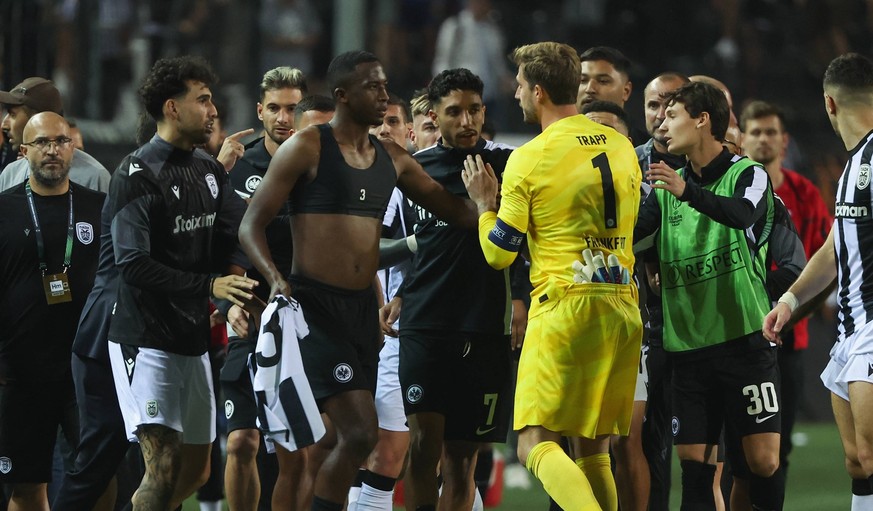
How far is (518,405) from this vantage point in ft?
20.9

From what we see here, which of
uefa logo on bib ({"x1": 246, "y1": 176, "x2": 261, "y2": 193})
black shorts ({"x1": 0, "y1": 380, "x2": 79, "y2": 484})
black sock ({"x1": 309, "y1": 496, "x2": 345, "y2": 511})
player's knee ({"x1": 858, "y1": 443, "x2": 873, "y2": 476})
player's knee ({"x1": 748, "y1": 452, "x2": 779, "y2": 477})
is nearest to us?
black sock ({"x1": 309, "y1": 496, "x2": 345, "y2": 511})

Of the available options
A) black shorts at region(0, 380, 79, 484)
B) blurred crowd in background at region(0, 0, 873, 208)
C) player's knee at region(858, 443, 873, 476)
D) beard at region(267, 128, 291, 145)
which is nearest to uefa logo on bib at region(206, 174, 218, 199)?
beard at region(267, 128, 291, 145)

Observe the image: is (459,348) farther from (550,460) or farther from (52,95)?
(52,95)

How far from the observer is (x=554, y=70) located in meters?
6.39

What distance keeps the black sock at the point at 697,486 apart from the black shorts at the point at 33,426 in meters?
3.17

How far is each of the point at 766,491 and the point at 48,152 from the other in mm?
4038

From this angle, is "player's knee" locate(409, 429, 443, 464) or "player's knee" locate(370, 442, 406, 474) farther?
"player's knee" locate(370, 442, 406, 474)

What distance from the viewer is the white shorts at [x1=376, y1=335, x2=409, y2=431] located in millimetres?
7781

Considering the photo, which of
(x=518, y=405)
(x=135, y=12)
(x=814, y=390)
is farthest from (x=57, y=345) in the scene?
(x=814, y=390)

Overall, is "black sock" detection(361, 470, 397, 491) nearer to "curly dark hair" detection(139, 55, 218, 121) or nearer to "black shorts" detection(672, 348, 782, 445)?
"black shorts" detection(672, 348, 782, 445)

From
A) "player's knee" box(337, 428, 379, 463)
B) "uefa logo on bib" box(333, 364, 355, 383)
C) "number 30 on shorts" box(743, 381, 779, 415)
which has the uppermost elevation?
"uefa logo on bib" box(333, 364, 355, 383)

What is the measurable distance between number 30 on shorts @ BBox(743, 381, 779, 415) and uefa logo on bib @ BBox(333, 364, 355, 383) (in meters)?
1.99

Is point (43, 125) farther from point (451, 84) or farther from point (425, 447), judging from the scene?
point (425, 447)

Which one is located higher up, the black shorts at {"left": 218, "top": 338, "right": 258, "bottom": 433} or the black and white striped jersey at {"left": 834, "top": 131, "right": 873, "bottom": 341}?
the black and white striped jersey at {"left": 834, "top": 131, "right": 873, "bottom": 341}
